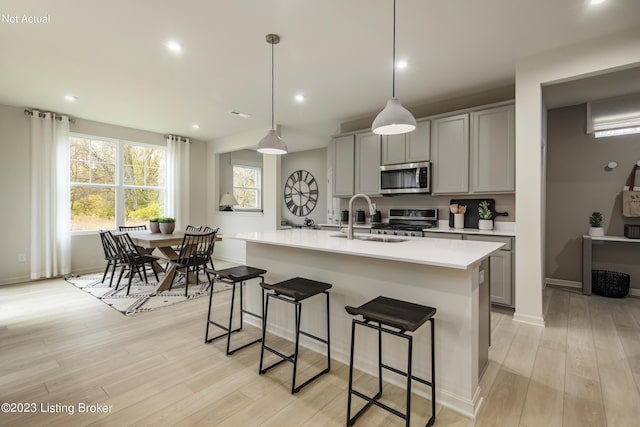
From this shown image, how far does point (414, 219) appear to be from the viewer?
4.56 meters

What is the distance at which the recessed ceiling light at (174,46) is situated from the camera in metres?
2.77

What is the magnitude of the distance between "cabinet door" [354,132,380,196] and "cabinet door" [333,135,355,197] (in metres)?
0.11

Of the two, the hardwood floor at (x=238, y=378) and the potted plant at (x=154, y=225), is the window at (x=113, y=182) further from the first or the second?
the hardwood floor at (x=238, y=378)

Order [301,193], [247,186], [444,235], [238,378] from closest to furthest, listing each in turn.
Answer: [238,378]
[444,235]
[247,186]
[301,193]

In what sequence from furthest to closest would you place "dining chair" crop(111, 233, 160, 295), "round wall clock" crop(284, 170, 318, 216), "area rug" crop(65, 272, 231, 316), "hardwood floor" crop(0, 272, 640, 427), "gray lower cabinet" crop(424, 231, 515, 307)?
"round wall clock" crop(284, 170, 318, 216) → "dining chair" crop(111, 233, 160, 295) → "area rug" crop(65, 272, 231, 316) → "gray lower cabinet" crop(424, 231, 515, 307) → "hardwood floor" crop(0, 272, 640, 427)

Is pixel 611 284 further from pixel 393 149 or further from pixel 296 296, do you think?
pixel 296 296

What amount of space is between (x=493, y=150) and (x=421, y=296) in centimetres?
253

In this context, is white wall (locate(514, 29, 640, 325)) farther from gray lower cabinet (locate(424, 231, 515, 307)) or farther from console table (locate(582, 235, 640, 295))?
console table (locate(582, 235, 640, 295))

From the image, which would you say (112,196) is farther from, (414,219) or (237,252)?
(414,219)

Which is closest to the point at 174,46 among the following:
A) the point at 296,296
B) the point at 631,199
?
the point at 296,296

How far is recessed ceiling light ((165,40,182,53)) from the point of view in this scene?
2766 mm

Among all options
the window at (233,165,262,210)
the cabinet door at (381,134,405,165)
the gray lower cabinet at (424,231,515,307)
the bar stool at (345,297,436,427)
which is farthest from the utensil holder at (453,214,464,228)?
the window at (233,165,262,210)

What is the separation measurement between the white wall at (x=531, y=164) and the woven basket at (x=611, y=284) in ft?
5.36

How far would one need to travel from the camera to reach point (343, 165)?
198 inches
